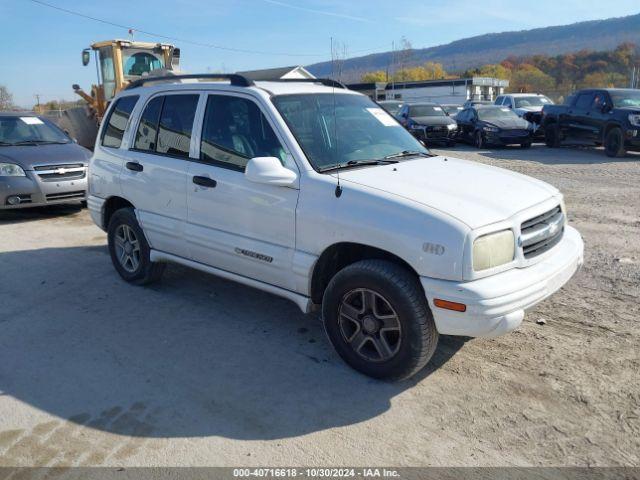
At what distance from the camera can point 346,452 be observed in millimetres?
3037

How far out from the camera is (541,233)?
3705 millimetres

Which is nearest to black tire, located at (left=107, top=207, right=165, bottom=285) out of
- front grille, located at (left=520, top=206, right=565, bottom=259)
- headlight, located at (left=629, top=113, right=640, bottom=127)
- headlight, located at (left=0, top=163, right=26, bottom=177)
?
front grille, located at (left=520, top=206, right=565, bottom=259)

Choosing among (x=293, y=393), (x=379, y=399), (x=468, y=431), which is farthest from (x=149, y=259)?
(x=468, y=431)

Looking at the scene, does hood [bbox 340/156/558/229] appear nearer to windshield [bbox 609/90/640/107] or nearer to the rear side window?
the rear side window

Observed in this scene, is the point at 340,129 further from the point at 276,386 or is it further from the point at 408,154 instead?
the point at 276,386

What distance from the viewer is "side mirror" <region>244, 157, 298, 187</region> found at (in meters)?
3.85

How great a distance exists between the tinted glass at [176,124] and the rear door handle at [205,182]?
320 mm

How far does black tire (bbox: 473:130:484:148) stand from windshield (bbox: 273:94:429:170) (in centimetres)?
1357

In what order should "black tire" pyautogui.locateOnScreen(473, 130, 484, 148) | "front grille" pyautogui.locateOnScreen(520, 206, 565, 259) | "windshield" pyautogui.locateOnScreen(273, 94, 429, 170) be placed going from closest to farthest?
"front grille" pyautogui.locateOnScreen(520, 206, 565, 259)
"windshield" pyautogui.locateOnScreen(273, 94, 429, 170)
"black tire" pyautogui.locateOnScreen(473, 130, 484, 148)

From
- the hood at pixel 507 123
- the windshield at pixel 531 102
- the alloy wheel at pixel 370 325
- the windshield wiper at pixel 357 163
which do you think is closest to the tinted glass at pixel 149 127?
the windshield wiper at pixel 357 163

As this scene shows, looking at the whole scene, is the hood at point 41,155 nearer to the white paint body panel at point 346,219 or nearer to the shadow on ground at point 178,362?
the shadow on ground at point 178,362

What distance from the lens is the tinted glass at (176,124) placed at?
15.8 ft

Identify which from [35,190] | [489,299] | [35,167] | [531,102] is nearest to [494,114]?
[531,102]

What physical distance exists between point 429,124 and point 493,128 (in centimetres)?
223
